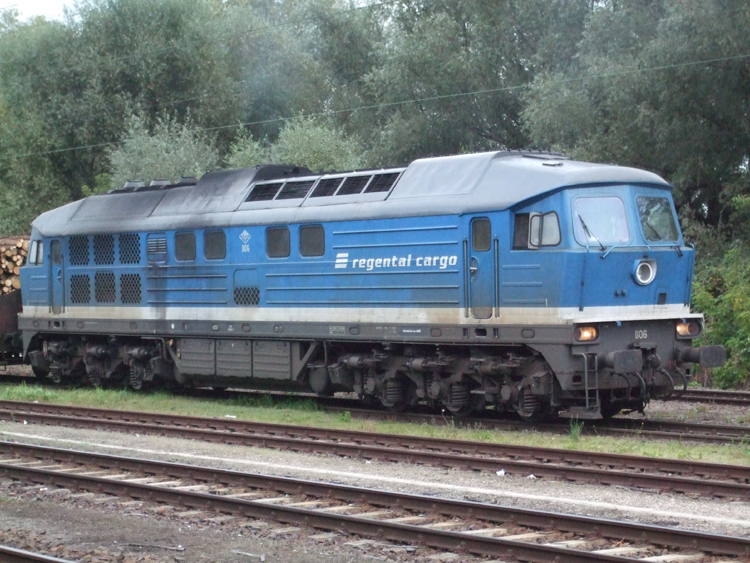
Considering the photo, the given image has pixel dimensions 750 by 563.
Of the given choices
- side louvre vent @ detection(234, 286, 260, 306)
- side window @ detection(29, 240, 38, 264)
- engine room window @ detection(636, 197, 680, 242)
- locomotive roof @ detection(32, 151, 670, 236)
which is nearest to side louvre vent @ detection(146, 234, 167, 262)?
locomotive roof @ detection(32, 151, 670, 236)

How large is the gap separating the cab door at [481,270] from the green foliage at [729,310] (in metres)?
7.70

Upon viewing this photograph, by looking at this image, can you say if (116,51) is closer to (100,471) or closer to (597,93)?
(597,93)

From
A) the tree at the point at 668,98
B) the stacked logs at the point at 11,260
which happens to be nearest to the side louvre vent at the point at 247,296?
the stacked logs at the point at 11,260

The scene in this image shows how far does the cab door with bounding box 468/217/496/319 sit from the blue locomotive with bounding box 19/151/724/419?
21 millimetres

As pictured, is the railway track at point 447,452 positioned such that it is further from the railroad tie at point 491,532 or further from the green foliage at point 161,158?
the green foliage at point 161,158

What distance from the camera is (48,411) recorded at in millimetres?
18016

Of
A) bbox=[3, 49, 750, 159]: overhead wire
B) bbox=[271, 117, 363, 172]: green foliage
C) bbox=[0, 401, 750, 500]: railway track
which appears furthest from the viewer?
bbox=[271, 117, 363, 172]: green foliage

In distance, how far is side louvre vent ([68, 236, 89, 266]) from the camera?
21062 mm

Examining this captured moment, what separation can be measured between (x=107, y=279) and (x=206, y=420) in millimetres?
6002

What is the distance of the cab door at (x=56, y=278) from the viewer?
21484 millimetres

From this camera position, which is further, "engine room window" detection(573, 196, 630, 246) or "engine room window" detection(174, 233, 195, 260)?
"engine room window" detection(174, 233, 195, 260)

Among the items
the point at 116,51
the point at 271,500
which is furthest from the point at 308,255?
the point at 116,51

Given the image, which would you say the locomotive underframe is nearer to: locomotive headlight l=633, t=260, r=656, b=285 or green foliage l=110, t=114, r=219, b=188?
locomotive headlight l=633, t=260, r=656, b=285

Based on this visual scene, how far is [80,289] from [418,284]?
30.3 ft
